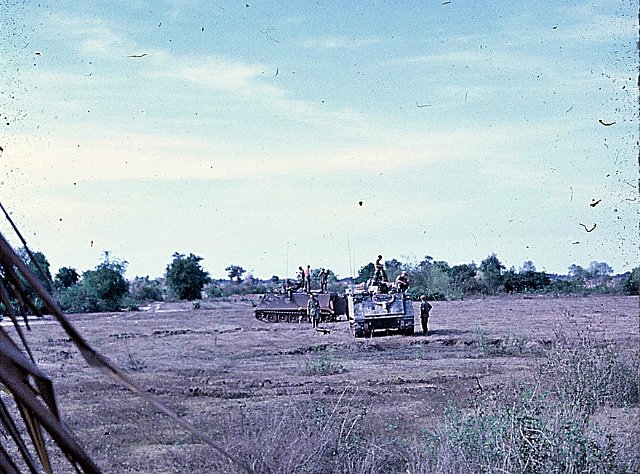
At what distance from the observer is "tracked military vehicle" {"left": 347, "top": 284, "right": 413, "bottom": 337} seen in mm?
23109

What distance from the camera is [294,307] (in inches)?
1191

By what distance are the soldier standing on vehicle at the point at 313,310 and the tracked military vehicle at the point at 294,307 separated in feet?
1.02

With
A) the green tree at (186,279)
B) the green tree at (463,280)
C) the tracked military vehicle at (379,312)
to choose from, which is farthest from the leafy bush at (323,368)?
the green tree at (186,279)

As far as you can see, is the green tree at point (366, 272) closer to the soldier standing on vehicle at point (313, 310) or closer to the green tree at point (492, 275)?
the green tree at point (492, 275)

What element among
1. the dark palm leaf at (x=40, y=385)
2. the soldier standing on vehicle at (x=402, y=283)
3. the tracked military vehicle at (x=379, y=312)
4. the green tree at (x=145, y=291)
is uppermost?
the green tree at (x=145, y=291)

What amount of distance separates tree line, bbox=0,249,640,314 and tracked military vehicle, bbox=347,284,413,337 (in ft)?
47.5

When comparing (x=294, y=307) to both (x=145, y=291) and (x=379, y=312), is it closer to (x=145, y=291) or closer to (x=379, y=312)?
(x=379, y=312)

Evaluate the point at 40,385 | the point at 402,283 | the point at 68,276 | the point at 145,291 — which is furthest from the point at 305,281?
the point at 145,291

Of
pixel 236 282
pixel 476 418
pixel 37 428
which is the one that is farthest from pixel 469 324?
pixel 236 282

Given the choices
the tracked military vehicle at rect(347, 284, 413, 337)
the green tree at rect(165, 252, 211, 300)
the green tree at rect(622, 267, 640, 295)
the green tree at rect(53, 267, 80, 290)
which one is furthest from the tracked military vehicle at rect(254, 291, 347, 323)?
the green tree at rect(165, 252, 211, 300)

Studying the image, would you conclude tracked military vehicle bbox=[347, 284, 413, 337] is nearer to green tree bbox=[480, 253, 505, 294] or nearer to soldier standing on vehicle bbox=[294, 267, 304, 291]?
soldier standing on vehicle bbox=[294, 267, 304, 291]

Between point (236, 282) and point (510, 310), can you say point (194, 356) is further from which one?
point (236, 282)

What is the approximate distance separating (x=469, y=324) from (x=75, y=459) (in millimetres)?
28553

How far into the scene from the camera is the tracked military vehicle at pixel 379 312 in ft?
75.8
